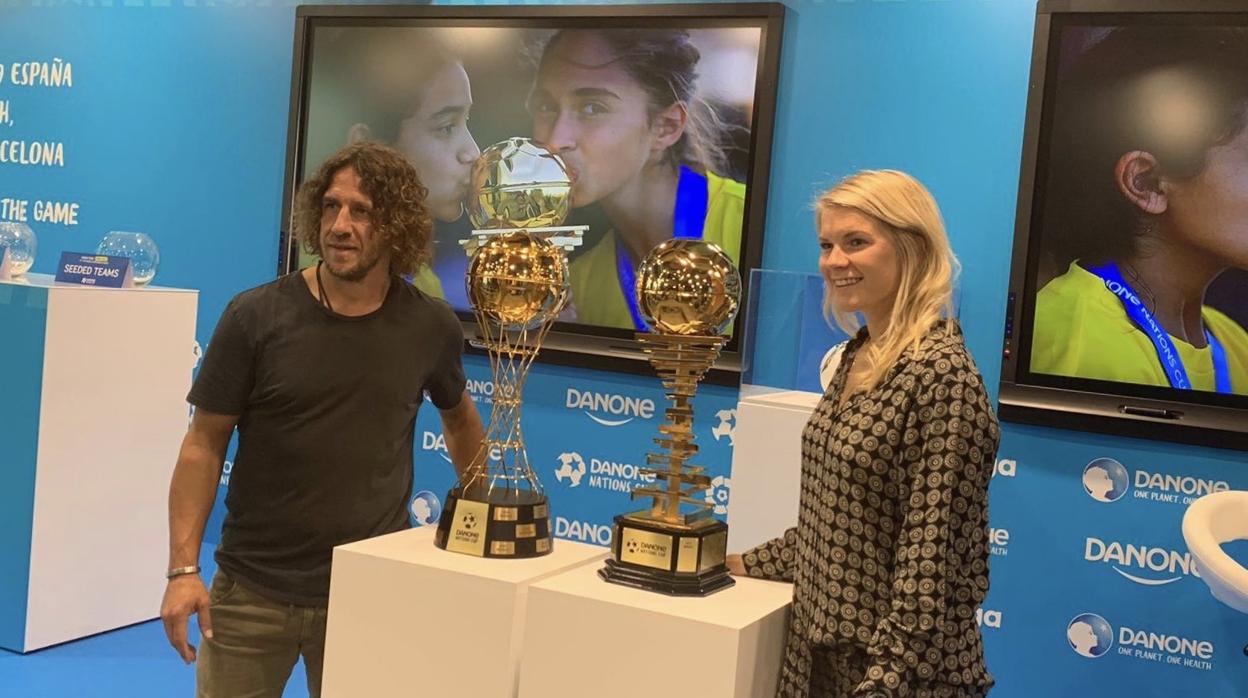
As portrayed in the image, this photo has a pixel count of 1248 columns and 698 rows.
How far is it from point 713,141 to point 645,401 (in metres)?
1.02

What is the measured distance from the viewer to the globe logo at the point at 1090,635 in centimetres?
410

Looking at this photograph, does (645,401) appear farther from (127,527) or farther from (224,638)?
(224,638)

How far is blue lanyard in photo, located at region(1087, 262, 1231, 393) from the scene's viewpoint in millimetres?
3859

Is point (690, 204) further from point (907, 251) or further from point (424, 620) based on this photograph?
point (424, 620)

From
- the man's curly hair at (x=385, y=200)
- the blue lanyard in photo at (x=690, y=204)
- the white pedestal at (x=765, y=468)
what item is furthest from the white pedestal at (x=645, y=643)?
the blue lanyard in photo at (x=690, y=204)

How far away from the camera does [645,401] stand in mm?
4887

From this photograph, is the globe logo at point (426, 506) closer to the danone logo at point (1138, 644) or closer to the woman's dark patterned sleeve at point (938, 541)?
the danone logo at point (1138, 644)

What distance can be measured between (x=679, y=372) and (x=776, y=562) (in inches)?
14.1

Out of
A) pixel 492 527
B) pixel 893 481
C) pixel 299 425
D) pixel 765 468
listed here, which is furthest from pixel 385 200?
pixel 765 468

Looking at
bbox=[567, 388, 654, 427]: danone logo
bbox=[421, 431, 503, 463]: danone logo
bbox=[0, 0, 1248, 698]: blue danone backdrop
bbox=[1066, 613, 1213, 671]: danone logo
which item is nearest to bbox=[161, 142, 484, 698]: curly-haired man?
bbox=[0, 0, 1248, 698]: blue danone backdrop

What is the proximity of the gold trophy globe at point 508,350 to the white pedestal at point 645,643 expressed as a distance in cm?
16

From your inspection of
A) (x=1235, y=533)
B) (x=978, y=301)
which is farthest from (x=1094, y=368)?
(x=1235, y=533)

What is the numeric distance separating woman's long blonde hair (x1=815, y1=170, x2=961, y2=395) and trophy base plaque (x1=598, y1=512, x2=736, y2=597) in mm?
321

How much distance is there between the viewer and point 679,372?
1922 millimetres
